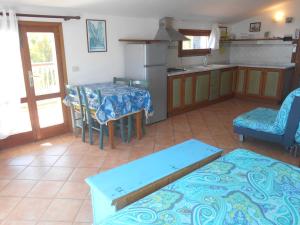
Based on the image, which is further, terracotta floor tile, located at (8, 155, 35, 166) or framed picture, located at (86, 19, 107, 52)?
framed picture, located at (86, 19, 107, 52)

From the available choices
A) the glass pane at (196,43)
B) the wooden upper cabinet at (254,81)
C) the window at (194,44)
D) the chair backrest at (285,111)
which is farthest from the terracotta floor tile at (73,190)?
the wooden upper cabinet at (254,81)

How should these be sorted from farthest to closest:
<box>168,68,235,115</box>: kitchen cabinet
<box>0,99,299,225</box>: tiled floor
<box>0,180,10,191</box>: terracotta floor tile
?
<box>168,68,235,115</box>: kitchen cabinet < <box>0,180,10,191</box>: terracotta floor tile < <box>0,99,299,225</box>: tiled floor

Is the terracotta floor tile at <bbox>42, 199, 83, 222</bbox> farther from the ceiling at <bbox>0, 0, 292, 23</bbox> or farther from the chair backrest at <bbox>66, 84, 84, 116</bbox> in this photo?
the ceiling at <bbox>0, 0, 292, 23</bbox>

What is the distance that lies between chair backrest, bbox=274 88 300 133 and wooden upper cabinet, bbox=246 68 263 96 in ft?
9.58

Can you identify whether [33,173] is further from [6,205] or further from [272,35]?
[272,35]

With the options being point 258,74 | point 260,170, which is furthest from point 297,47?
point 260,170

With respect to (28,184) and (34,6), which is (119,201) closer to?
(28,184)

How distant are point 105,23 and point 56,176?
2543 mm

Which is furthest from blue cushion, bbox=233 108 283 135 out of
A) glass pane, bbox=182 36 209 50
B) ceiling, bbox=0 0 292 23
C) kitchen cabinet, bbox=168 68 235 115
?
glass pane, bbox=182 36 209 50

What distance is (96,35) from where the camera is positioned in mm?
3951

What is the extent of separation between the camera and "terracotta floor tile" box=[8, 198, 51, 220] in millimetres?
2086

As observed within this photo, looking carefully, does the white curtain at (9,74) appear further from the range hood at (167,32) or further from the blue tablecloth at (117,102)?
the range hood at (167,32)

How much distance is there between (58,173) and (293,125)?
2.75 meters

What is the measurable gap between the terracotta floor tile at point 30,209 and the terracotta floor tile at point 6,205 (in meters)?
0.05
